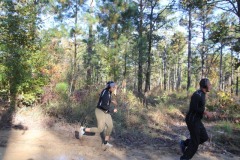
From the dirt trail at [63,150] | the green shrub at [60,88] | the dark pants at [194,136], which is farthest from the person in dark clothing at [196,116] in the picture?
the green shrub at [60,88]

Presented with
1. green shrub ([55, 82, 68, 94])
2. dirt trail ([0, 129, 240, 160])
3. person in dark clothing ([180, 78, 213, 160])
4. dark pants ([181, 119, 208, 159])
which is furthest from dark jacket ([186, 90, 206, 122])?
green shrub ([55, 82, 68, 94])

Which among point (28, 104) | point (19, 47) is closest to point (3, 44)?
point (19, 47)

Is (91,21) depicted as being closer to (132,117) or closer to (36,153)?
(132,117)

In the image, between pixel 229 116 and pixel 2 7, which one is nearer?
pixel 2 7

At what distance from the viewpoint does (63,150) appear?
6.89m

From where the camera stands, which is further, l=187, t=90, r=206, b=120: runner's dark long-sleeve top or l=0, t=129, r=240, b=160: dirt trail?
l=0, t=129, r=240, b=160: dirt trail

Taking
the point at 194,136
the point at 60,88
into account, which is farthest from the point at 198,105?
the point at 60,88

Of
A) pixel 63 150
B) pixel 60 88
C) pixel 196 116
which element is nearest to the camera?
pixel 196 116

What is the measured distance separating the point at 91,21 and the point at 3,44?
840cm

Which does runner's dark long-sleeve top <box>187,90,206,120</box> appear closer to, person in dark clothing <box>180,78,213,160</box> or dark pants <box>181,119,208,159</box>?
person in dark clothing <box>180,78,213,160</box>

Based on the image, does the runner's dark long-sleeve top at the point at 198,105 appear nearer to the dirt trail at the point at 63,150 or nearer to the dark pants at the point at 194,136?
the dark pants at the point at 194,136

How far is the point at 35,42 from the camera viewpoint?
1023cm

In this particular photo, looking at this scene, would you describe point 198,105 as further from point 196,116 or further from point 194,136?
point 194,136

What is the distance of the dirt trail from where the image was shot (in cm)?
641
